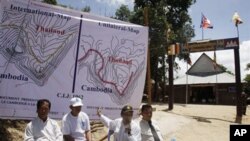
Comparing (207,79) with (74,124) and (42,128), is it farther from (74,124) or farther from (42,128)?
(42,128)

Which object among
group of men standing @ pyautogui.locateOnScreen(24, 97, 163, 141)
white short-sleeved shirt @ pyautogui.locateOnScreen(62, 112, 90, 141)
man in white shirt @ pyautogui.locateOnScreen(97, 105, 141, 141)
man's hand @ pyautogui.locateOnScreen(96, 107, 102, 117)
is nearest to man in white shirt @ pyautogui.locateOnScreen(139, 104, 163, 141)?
group of men standing @ pyautogui.locateOnScreen(24, 97, 163, 141)

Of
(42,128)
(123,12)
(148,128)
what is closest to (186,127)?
(148,128)

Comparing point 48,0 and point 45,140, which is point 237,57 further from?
point 45,140

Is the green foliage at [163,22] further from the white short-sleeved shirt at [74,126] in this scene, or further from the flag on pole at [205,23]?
the white short-sleeved shirt at [74,126]

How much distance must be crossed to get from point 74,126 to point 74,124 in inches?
1.1

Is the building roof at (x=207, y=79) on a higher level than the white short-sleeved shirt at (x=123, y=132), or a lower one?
higher

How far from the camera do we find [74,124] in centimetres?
496

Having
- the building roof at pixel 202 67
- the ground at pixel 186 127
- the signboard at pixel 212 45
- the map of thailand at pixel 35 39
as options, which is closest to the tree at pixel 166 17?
the building roof at pixel 202 67

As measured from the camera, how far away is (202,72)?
107 ft

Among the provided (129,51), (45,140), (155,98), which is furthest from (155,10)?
(45,140)

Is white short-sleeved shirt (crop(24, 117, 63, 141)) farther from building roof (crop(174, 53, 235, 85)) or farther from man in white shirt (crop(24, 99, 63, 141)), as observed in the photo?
building roof (crop(174, 53, 235, 85))

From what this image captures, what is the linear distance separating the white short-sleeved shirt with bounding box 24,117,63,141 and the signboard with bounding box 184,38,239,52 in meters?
13.0

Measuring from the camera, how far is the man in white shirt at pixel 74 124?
4914mm

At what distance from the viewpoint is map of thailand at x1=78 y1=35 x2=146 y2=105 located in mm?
5461
